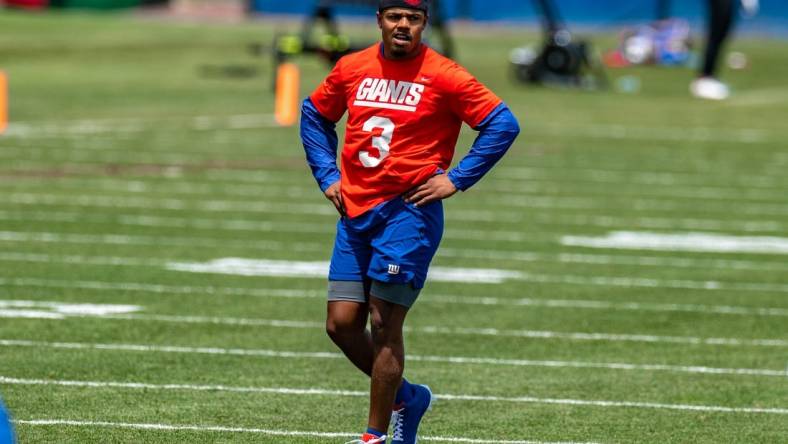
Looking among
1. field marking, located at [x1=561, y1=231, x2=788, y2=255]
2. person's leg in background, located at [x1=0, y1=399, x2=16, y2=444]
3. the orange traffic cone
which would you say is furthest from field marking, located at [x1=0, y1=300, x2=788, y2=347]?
the orange traffic cone

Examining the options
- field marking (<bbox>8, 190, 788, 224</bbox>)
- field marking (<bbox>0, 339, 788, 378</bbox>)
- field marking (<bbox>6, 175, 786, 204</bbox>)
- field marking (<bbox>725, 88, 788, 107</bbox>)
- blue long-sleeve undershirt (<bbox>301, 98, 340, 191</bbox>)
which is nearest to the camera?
blue long-sleeve undershirt (<bbox>301, 98, 340, 191</bbox>)

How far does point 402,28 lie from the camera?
685 centimetres

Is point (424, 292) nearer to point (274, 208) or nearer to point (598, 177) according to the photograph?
point (274, 208)

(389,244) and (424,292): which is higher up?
(389,244)

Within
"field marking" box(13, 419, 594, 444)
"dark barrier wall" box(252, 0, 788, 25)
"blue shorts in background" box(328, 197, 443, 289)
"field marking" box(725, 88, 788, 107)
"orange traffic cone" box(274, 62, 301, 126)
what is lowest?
"dark barrier wall" box(252, 0, 788, 25)

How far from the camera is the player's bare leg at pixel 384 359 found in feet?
22.5

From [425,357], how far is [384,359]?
2.82 metres

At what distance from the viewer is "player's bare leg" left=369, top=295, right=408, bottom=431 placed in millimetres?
6871

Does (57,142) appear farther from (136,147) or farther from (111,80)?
(111,80)

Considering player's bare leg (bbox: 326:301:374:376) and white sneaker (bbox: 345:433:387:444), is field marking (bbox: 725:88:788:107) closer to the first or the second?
player's bare leg (bbox: 326:301:374:376)

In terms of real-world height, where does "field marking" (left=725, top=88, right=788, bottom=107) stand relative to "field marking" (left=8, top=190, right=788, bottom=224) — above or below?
below

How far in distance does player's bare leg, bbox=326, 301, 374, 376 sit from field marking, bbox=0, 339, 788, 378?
2578 millimetres

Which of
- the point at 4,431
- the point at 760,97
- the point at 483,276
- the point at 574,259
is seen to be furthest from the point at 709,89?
the point at 4,431

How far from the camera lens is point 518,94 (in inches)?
1278
